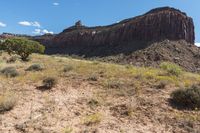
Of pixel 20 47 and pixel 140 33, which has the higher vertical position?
pixel 140 33

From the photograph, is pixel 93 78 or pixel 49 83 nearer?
pixel 49 83

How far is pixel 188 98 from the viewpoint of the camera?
491 inches

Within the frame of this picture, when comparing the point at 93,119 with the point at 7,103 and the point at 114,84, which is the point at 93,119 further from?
the point at 114,84

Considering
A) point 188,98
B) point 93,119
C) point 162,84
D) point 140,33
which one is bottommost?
point 93,119

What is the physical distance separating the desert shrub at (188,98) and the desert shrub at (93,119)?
11.5ft

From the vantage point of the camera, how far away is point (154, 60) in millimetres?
71188

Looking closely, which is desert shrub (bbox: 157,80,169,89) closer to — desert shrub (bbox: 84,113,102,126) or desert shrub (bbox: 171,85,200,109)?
desert shrub (bbox: 171,85,200,109)

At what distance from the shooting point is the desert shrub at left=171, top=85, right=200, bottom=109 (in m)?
12.3

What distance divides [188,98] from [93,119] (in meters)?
4.19

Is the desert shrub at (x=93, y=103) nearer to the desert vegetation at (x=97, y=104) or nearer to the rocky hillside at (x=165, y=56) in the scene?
the desert vegetation at (x=97, y=104)

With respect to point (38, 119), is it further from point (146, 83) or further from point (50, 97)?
point (146, 83)

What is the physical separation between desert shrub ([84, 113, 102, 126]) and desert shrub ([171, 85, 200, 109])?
351 centimetres

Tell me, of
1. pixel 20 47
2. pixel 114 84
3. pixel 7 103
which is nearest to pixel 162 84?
pixel 114 84

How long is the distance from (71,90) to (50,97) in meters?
1.54
